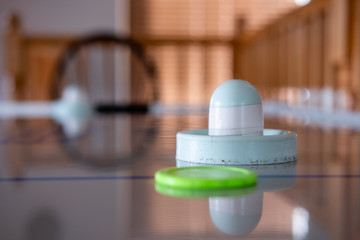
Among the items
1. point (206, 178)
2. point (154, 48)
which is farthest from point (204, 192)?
point (154, 48)

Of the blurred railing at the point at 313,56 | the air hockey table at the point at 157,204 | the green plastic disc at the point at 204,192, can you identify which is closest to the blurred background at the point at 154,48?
the blurred railing at the point at 313,56

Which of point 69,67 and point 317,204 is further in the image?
point 69,67

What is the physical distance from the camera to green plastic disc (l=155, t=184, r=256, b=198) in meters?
0.32

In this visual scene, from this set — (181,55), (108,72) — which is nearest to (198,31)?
(181,55)

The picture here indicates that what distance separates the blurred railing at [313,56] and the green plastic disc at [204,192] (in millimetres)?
1334

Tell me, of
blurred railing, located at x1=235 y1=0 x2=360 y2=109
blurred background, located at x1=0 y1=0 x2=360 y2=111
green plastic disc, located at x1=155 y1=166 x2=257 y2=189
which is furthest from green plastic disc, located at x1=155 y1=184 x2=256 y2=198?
blurred background, located at x1=0 y1=0 x2=360 y2=111

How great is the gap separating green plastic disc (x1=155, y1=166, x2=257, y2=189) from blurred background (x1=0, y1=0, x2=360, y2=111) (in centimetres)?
222

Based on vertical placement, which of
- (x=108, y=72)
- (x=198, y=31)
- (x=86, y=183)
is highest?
(x=198, y=31)

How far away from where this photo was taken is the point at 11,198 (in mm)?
330

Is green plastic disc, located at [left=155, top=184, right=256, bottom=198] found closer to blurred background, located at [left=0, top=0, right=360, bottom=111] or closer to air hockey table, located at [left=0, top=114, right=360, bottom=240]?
air hockey table, located at [left=0, top=114, right=360, bottom=240]

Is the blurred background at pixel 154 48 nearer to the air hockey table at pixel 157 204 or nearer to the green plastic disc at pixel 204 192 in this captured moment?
the air hockey table at pixel 157 204

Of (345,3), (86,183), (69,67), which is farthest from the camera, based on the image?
(69,67)

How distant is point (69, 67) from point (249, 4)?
189 centimetres

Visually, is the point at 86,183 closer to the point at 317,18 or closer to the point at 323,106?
the point at 323,106
